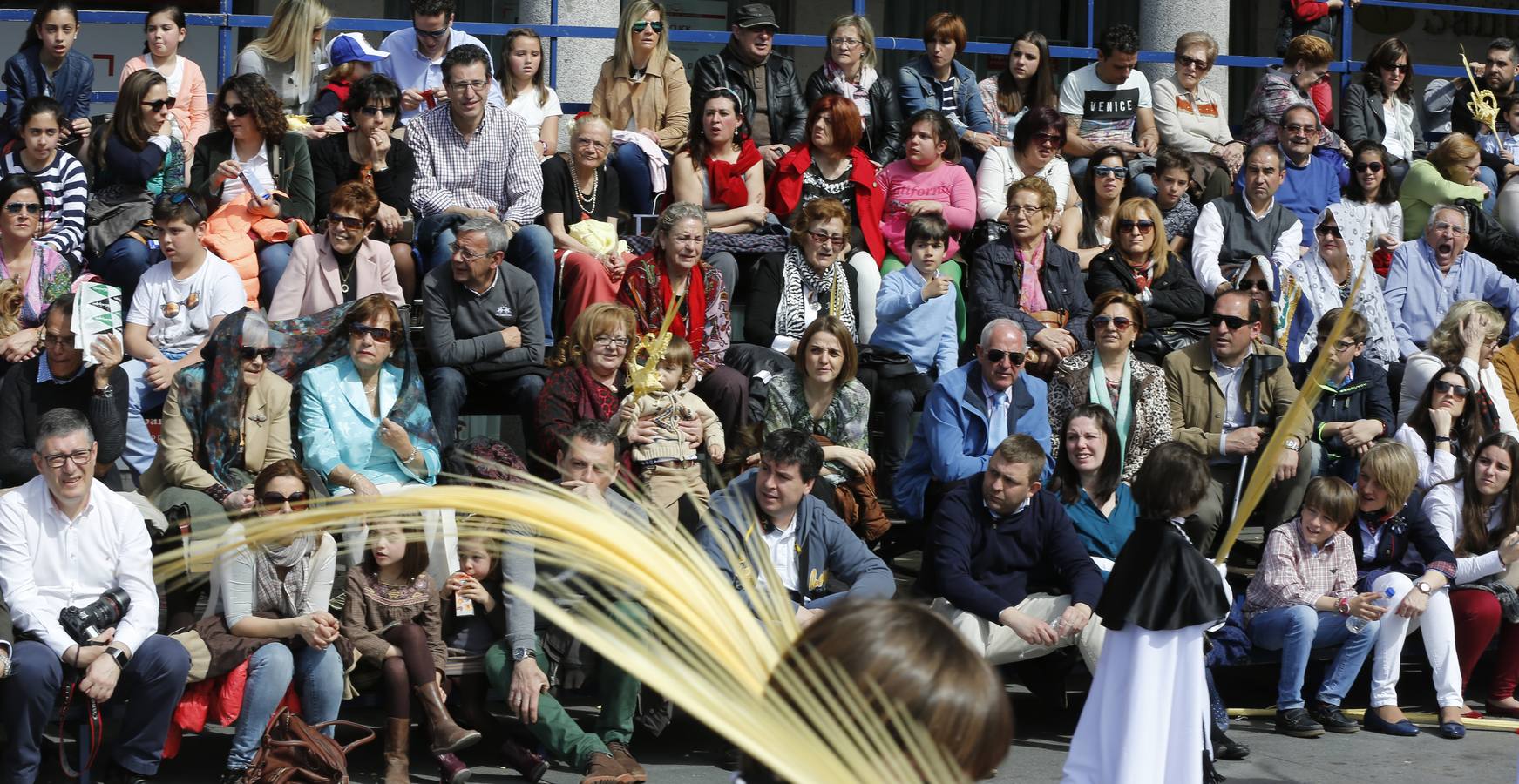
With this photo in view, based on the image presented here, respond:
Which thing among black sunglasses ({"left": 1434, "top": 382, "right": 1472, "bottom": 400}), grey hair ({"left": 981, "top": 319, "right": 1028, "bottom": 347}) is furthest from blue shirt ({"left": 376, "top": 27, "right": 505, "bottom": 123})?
black sunglasses ({"left": 1434, "top": 382, "right": 1472, "bottom": 400})

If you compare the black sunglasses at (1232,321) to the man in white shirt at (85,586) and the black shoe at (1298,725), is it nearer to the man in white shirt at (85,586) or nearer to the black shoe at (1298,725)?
the black shoe at (1298,725)

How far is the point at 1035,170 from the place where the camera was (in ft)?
32.8

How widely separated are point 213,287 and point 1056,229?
4616mm

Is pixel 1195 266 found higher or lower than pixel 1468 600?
higher

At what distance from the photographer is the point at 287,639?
6484 millimetres

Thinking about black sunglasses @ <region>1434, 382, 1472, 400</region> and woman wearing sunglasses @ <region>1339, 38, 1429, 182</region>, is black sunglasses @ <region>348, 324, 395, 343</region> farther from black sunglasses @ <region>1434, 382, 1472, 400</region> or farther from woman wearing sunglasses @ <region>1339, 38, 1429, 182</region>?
woman wearing sunglasses @ <region>1339, 38, 1429, 182</region>

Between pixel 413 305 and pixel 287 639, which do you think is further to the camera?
pixel 413 305

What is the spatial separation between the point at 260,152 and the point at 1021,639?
4579 millimetres

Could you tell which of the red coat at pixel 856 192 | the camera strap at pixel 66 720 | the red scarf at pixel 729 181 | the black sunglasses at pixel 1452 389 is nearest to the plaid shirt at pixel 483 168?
the red scarf at pixel 729 181

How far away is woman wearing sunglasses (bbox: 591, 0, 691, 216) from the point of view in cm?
971

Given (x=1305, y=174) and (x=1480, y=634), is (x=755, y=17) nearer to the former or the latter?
(x=1305, y=174)

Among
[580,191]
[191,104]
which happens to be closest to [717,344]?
[580,191]

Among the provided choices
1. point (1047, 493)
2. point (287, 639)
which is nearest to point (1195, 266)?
point (1047, 493)

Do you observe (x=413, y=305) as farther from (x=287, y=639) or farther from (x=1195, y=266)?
(x=1195, y=266)
